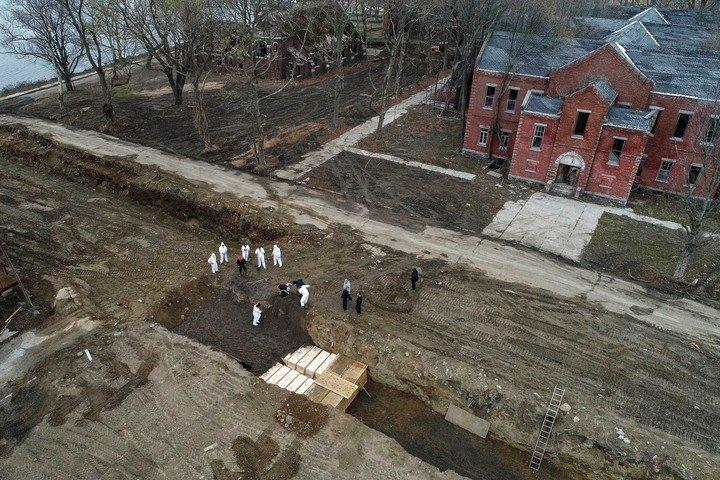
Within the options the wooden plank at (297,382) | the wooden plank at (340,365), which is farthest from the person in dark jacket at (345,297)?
the wooden plank at (297,382)

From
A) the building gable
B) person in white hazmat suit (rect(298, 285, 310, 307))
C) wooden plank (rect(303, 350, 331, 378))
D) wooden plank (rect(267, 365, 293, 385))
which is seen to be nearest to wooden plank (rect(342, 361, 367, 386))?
wooden plank (rect(303, 350, 331, 378))

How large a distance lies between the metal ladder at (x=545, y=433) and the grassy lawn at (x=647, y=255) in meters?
10.2

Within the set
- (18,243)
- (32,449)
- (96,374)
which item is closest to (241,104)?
(18,243)

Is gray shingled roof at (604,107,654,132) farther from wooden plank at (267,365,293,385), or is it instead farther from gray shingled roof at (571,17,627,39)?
wooden plank at (267,365,293,385)

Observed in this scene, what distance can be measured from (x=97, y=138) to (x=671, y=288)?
131 feet

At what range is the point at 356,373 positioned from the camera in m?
17.5

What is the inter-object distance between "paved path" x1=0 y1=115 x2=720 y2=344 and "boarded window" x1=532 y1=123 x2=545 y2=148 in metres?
9.64

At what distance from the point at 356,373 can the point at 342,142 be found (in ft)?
77.6

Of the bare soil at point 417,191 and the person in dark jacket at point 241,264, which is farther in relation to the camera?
the bare soil at point 417,191

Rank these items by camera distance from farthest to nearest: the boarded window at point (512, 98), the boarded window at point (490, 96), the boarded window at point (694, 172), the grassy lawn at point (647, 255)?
the boarded window at point (490, 96) < the boarded window at point (512, 98) < the boarded window at point (694, 172) < the grassy lawn at point (647, 255)

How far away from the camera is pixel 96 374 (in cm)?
1691

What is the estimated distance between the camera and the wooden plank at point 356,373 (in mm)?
17328

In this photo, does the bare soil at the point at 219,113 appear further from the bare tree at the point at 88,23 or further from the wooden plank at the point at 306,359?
the wooden plank at the point at 306,359

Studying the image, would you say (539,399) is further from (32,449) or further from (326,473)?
(32,449)
